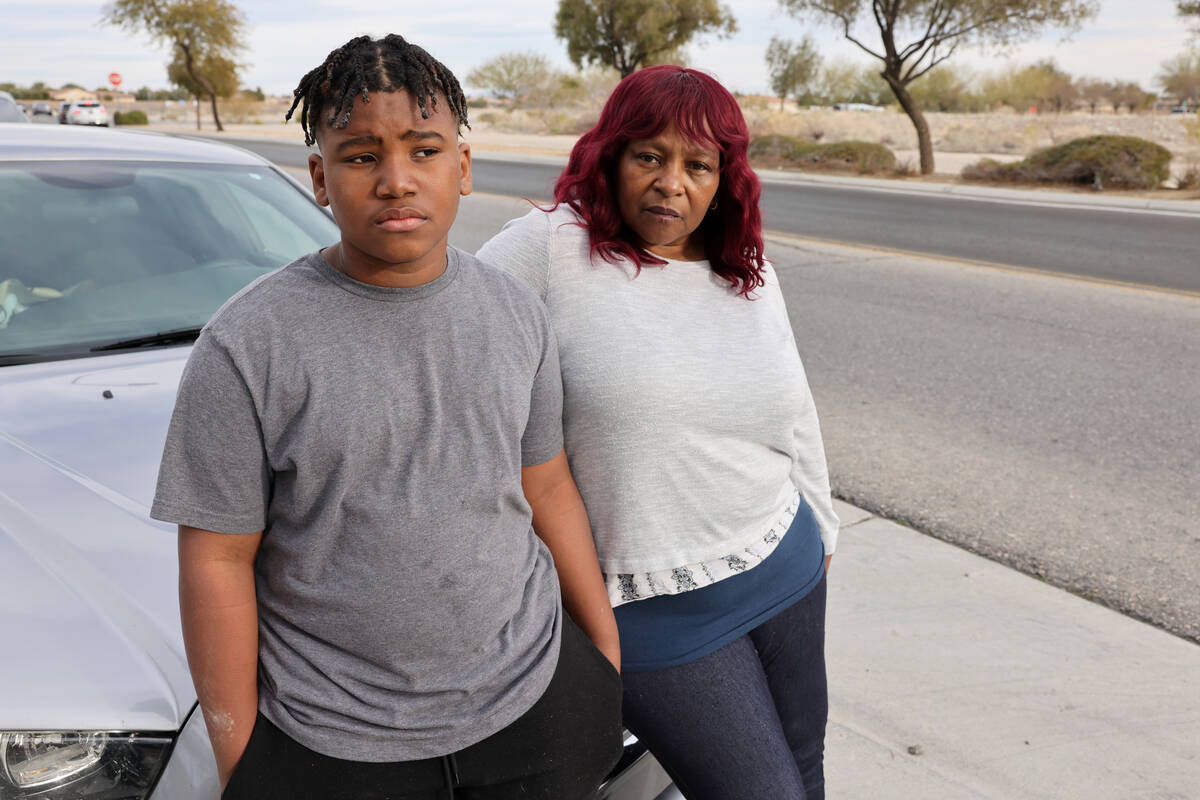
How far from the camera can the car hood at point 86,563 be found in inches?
59.7

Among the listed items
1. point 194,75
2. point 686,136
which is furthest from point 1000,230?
point 194,75

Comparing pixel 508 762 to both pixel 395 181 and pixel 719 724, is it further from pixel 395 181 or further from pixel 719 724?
pixel 395 181

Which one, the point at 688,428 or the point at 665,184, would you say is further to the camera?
the point at 665,184

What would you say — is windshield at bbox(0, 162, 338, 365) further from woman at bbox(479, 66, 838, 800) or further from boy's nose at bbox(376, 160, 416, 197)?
boy's nose at bbox(376, 160, 416, 197)

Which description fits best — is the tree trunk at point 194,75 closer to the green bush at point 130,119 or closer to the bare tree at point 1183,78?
the green bush at point 130,119

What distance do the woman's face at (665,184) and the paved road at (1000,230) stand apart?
29.1 feet

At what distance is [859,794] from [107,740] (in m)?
1.76

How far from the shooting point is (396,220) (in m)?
1.31

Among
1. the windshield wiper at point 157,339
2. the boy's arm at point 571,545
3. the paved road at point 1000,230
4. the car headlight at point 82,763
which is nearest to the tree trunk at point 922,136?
the paved road at point 1000,230

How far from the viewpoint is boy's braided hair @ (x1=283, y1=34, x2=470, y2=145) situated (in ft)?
4.28

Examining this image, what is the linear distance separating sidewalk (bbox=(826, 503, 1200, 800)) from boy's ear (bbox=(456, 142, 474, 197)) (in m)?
1.82

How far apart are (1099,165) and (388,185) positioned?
67.2 feet

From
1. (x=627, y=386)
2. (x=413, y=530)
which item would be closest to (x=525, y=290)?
(x=627, y=386)

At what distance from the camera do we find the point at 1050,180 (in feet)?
64.7
